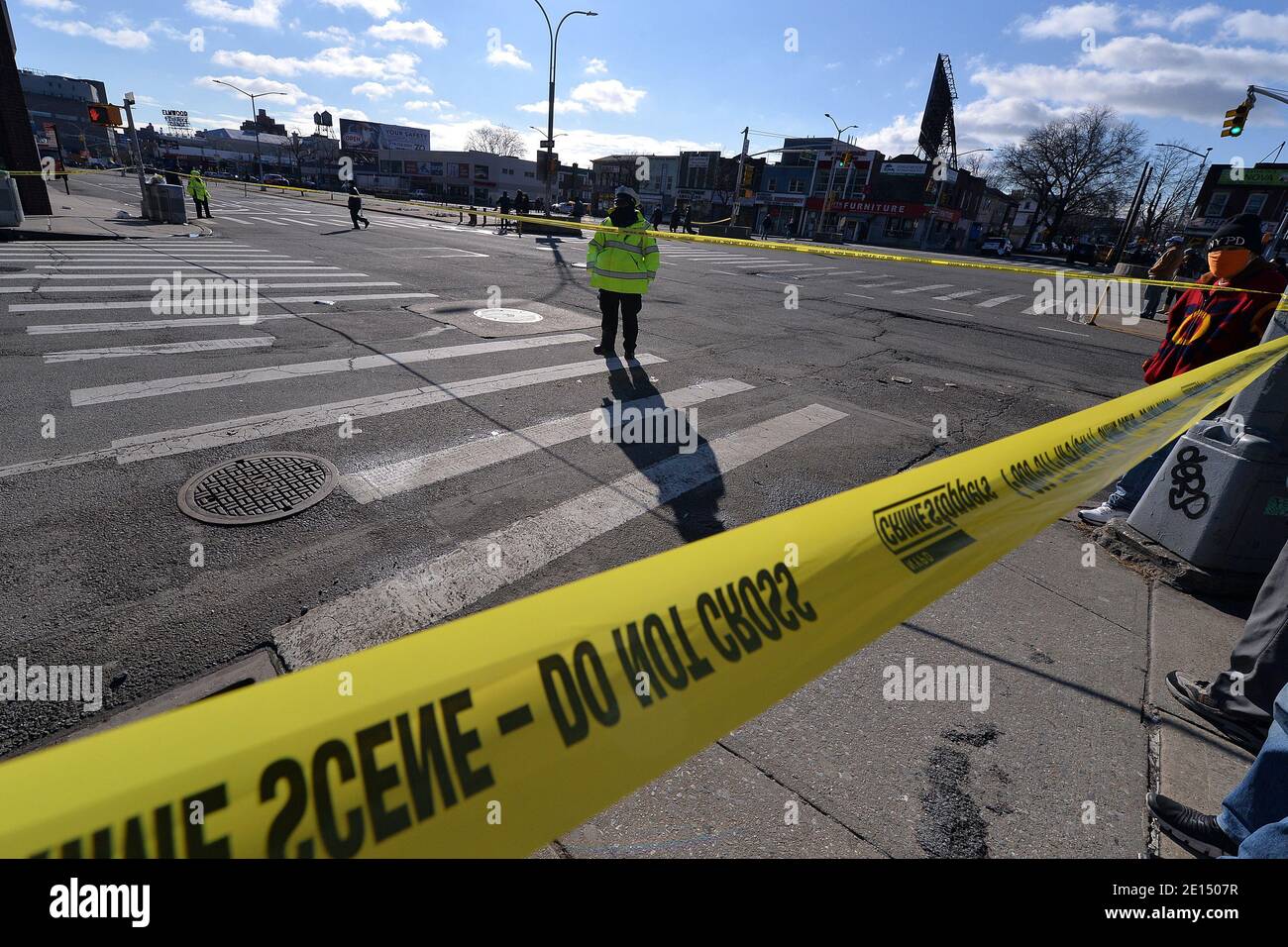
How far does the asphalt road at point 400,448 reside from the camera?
284cm

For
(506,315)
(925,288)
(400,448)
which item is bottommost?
(400,448)

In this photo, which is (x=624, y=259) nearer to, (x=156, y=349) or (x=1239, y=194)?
(x=156, y=349)

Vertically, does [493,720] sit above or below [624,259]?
below

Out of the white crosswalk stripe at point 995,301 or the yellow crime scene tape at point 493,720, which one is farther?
the white crosswalk stripe at point 995,301

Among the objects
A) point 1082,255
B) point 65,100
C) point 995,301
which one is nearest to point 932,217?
point 1082,255

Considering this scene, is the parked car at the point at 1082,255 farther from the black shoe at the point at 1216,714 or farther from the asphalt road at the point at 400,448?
the black shoe at the point at 1216,714

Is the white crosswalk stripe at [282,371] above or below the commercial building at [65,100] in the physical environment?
below

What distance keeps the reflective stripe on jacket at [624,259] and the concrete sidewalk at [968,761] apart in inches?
222

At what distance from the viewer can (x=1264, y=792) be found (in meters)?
2.06

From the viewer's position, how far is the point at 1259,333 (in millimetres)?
4348

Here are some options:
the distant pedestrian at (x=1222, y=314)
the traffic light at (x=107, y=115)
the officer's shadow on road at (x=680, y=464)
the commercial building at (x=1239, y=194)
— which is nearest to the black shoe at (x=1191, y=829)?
the officer's shadow on road at (x=680, y=464)

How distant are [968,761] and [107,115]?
3127 cm
